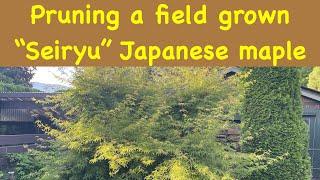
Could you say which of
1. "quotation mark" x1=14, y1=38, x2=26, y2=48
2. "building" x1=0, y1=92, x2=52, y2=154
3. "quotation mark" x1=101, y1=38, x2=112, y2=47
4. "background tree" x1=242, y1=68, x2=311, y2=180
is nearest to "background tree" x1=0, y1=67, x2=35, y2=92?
"building" x1=0, y1=92, x2=52, y2=154

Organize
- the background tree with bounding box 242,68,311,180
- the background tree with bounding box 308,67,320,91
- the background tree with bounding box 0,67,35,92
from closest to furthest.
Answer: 1. the background tree with bounding box 242,68,311,180
2. the background tree with bounding box 308,67,320,91
3. the background tree with bounding box 0,67,35,92

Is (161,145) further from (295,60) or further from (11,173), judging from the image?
(11,173)

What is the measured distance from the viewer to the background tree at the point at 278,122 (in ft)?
23.0

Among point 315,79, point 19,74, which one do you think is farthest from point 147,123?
point 19,74

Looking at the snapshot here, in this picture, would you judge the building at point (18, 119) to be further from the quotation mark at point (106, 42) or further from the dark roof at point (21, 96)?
the quotation mark at point (106, 42)

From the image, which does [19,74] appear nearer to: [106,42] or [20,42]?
[20,42]

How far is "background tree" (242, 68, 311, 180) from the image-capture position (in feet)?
23.0

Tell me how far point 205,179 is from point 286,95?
97.3 inches

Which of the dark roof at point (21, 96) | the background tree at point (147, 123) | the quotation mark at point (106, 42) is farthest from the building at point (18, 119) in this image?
the quotation mark at point (106, 42)

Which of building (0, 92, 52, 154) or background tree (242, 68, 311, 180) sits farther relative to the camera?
building (0, 92, 52, 154)

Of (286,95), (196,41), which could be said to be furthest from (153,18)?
(286,95)

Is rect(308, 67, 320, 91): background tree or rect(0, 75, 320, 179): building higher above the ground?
rect(308, 67, 320, 91): background tree

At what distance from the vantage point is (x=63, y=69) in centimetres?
614

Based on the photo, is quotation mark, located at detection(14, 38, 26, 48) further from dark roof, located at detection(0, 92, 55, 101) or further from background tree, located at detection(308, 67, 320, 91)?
background tree, located at detection(308, 67, 320, 91)
